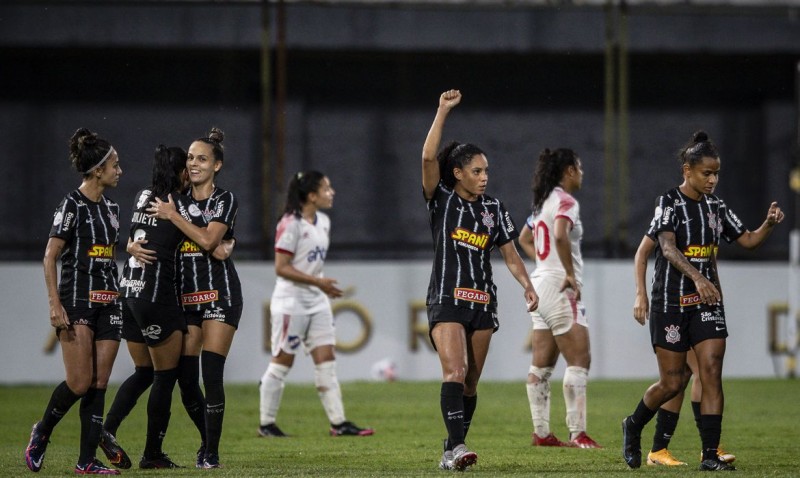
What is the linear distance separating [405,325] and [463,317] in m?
8.54

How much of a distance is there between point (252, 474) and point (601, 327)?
9316 millimetres

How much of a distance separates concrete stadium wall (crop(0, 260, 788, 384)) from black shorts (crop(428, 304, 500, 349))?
8.25 meters

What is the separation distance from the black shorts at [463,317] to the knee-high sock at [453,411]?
10.6 inches

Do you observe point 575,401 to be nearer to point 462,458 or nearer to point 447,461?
point 447,461

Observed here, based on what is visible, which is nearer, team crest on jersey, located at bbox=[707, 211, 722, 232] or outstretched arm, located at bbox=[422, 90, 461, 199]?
outstretched arm, located at bbox=[422, 90, 461, 199]

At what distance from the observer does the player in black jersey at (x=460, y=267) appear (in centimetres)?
730

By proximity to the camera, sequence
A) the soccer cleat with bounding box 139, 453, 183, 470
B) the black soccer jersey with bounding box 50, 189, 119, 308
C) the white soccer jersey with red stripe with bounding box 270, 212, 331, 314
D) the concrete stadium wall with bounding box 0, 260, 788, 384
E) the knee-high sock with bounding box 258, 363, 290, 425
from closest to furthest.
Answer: the black soccer jersey with bounding box 50, 189, 119, 308, the soccer cleat with bounding box 139, 453, 183, 470, the knee-high sock with bounding box 258, 363, 290, 425, the white soccer jersey with red stripe with bounding box 270, 212, 331, 314, the concrete stadium wall with bounding box 0, 260, 788, 384

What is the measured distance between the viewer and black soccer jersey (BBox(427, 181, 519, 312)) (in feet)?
24.4

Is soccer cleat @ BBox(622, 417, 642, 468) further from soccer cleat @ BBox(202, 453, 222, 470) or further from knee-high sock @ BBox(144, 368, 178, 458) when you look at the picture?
knee-high sock @ BBox(144, 368, 178, 458)

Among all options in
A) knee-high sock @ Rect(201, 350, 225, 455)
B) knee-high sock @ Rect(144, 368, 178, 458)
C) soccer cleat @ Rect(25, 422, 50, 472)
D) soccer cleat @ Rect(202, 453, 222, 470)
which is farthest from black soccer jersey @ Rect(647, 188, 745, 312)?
soccer cleat @ Rect(25, 422, 50, 472)

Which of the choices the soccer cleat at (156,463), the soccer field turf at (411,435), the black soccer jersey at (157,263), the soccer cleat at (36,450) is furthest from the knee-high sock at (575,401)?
the soccer cleat at (36,450)

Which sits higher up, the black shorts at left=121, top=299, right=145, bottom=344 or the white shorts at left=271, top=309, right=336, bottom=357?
the black shorts at left=121, top=299, right=145, bottom=344

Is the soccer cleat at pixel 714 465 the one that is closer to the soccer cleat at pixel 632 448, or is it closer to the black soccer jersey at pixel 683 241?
the soccer cleat at pixel 632 448

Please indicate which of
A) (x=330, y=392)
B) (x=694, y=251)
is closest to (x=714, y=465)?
(x=694, y=251)
